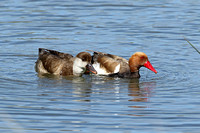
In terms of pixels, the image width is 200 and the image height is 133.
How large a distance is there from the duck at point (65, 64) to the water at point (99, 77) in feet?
0.89

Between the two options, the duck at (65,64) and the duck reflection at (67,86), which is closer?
the duck reflection at (67,86)

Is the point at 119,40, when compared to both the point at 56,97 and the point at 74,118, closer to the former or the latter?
the point at 56,97

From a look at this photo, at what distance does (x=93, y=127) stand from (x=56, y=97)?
253 centimetres

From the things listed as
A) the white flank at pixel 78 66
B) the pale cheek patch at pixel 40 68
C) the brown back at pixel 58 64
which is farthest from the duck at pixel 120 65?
the pale cheek patch at pixel 40 68

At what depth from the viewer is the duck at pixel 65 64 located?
14.1 m

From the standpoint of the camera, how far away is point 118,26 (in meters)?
19.1

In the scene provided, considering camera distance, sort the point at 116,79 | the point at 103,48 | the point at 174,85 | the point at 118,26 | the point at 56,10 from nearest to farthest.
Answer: the point at 174,85 < the point at 116,79 < the point at 103,48 < the point at 118,26 < the point at 56,10

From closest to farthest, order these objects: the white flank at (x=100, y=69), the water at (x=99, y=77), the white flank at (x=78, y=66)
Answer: the water at (x=99, y=77) → the white flank at (x=78, y=66) → the white flank at (x=100, y=69)

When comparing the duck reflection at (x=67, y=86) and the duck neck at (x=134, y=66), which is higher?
the duck neck at (x=134, y=66)

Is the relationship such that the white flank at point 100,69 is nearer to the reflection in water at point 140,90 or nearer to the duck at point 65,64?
the duck at point 65,64

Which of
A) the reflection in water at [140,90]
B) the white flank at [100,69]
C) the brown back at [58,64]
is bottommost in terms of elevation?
the reflection in water at [140,90]

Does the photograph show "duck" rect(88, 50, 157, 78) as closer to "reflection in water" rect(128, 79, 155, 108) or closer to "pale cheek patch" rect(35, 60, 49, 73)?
"reflection in water" rect(128, 79, 155, 108)

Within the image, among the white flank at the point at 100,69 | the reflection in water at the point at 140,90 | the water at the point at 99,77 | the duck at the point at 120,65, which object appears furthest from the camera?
the white flank at the point at 100,69

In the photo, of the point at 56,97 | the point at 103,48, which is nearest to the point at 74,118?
the point at 56,97
